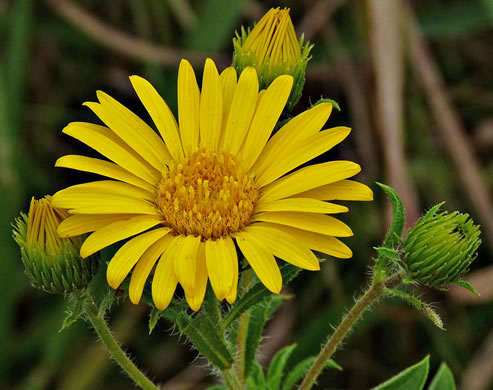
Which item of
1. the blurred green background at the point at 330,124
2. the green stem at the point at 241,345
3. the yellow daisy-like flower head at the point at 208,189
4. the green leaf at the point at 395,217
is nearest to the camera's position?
the yellow daisy-like flower head at the point at 208,189

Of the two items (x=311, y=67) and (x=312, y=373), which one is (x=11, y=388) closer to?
(x=312, y=373)

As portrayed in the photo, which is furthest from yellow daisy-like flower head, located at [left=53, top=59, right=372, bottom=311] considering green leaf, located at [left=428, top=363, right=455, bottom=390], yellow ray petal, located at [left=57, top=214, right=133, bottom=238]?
green leaf, located at [left=428, top=363, right=455, bottom=390]

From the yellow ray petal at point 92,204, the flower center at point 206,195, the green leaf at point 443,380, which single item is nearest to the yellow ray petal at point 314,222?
the flower center at point 206,195

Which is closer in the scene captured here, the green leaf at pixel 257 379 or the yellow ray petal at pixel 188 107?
the yellow ray petal at pixel 188 107

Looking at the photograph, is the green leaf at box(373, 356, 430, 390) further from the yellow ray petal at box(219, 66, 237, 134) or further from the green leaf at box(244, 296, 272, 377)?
the yellow ray petal at box(219, 66, 237, 134)

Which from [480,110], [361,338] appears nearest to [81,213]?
[361,338]

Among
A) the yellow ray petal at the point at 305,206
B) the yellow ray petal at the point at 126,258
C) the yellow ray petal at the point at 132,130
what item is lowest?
the yellow ray petal at the point at 126,258

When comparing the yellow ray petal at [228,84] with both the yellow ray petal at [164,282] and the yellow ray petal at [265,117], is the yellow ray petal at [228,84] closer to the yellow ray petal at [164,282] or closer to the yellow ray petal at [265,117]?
the yellow ray petal at [265,117]
